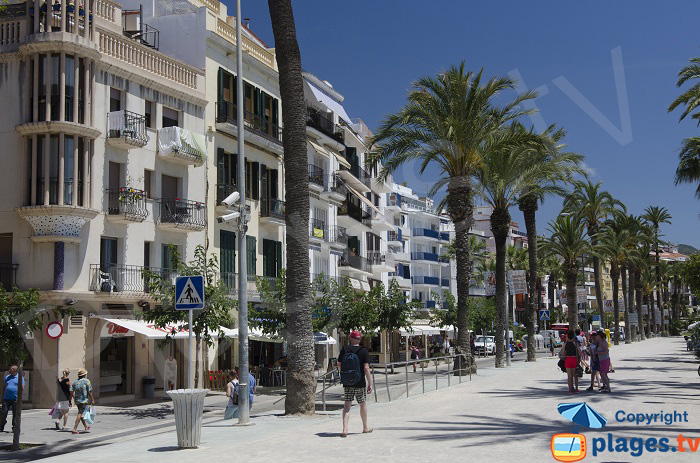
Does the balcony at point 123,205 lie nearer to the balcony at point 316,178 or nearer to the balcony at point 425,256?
the balcony at point 316,178

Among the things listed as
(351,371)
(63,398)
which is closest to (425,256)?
(63,398)

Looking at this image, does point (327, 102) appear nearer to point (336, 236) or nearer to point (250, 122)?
point (336, 236)

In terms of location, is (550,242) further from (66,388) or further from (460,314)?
(66,388)

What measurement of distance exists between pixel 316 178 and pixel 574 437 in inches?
1454

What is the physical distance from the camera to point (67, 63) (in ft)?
90.5

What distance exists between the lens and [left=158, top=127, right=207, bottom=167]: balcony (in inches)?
1260

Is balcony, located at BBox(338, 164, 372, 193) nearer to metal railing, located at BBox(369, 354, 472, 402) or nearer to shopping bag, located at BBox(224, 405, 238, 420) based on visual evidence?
metal railing, located at BBox(369, 354, 472, 402)

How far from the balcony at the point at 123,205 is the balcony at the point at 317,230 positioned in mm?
17181

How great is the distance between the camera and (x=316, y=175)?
4834cm

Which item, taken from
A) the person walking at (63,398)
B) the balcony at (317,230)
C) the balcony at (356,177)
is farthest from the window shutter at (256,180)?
the person walking at (63,398)

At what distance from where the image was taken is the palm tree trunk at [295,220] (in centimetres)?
1814

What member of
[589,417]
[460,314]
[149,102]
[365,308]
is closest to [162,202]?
[149,102]

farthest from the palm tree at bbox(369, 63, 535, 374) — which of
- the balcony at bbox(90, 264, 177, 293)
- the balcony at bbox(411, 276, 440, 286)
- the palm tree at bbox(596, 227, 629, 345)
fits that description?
the balcony at bbox(411, 276, 440, 286)

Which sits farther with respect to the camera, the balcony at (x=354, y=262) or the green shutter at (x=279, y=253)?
the balcony at (x=354, y=262)
